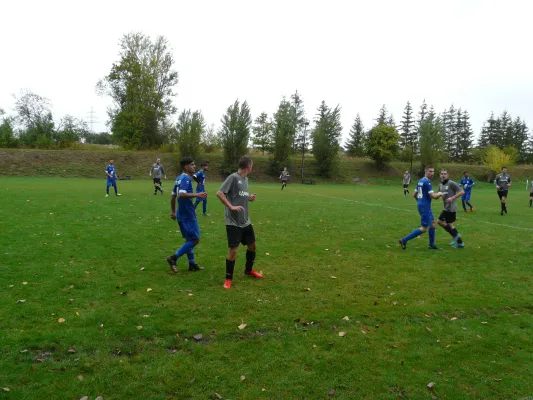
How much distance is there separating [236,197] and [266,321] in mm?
2326

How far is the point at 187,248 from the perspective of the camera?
7.42 metres

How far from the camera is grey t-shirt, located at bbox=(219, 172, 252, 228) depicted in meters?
6.68

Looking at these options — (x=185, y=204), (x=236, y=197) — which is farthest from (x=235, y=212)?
(x=185, y=204)

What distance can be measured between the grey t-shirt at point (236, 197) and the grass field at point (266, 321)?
1.17m

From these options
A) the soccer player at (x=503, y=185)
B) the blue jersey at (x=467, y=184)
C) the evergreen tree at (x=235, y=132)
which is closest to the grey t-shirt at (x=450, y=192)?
the soccer player at (x=503, y=185)

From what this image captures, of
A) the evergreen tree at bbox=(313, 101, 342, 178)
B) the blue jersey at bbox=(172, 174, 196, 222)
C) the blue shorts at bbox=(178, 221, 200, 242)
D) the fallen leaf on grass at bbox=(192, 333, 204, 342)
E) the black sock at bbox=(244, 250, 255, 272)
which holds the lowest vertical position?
the fallen leaf on grass at bbox=(192, 333, 204, 342)

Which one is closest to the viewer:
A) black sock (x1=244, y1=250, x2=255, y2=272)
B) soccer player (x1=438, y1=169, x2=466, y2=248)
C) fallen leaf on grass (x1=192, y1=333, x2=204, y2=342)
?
fallen leaf on grass (x1=192, y1=333, x2=204, y2=342)

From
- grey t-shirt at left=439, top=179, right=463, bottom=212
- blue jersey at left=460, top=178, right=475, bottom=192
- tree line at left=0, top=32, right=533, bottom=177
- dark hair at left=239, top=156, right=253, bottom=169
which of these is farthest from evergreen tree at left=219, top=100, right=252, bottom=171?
dark hair at left=239, top=156, right=253, bottom=169

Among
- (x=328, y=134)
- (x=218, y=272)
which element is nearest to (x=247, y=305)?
(x=218, y=272)

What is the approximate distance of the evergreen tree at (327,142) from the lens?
54.6 metres

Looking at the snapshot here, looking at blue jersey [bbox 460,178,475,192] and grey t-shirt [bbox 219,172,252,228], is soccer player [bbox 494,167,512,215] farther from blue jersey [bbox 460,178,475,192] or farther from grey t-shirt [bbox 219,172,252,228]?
grey t-shirt [bbox 219,172,252,228]

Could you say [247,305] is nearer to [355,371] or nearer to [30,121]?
[355,371]

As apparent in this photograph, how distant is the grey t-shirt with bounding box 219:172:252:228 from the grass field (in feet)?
3.85

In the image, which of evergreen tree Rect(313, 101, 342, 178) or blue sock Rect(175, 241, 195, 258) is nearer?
Result: blue sock Rect(175, 241, 195, 258)
